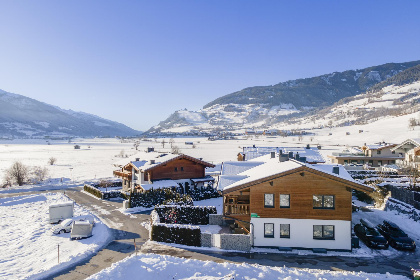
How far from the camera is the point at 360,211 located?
34.2 meters

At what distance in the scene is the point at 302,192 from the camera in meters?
24.0

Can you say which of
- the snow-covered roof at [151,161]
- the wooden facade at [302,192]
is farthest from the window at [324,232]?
the snow-covered roof at [151,161]

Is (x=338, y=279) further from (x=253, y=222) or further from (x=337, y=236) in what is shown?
(x=253, y=222)

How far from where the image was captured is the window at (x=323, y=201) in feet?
77.7

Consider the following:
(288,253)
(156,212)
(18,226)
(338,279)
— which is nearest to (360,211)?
(288,253)

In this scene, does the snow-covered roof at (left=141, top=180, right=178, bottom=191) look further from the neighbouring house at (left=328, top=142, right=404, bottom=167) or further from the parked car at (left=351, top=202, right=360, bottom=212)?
the neighbouring house at (left=328, top=142, right=404, bottom=167)

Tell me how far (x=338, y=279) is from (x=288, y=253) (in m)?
6.15

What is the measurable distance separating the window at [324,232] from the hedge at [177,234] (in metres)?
10.4

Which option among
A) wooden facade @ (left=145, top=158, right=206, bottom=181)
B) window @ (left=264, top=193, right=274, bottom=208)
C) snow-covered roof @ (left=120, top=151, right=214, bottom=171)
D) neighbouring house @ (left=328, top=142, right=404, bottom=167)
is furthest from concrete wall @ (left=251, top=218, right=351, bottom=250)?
neighbouring house @ (left=328, top=142, right=404, bottom=167)

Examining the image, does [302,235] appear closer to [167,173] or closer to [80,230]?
[80,230]

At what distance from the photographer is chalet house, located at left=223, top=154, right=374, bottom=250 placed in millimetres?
23406

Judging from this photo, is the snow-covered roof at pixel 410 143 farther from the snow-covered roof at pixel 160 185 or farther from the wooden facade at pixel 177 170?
the snow-covered roof at pixel 160 185

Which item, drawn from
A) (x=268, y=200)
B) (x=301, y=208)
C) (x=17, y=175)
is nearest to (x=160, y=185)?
(x=268, y=200)

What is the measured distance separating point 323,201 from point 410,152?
44282 millimetres
